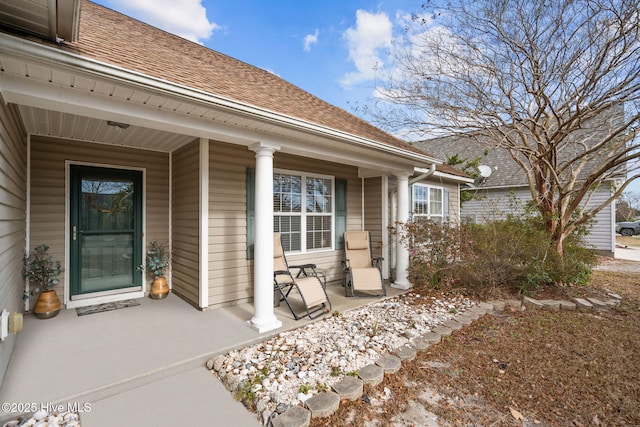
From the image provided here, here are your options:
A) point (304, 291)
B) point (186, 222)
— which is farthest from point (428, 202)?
point (186, 222)

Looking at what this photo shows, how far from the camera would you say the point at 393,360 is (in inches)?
110

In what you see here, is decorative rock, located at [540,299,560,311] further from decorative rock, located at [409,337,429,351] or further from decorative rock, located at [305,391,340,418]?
decorative rock, located at [305,391,340,418]

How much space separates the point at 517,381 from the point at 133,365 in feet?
10.9

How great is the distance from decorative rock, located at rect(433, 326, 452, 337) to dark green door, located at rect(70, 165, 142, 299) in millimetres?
4359

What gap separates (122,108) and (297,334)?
2.79 metres

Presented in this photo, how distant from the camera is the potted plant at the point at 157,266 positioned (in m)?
4.49

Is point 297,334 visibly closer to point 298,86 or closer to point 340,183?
point 340,183

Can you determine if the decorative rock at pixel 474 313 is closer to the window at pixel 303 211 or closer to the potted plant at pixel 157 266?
the window at pixel 303 211

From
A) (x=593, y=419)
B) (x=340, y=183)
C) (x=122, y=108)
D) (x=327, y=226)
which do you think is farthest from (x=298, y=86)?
(x=593, y=419)

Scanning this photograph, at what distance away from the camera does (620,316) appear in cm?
421

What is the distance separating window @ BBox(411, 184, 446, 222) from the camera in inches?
292

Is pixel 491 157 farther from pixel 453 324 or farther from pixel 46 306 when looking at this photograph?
pixel 46 306

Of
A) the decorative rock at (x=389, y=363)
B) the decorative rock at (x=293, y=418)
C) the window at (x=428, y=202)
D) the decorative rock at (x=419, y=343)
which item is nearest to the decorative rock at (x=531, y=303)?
the decorative rock at (x=419, y=343)

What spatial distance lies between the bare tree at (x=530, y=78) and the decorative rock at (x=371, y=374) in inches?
186
